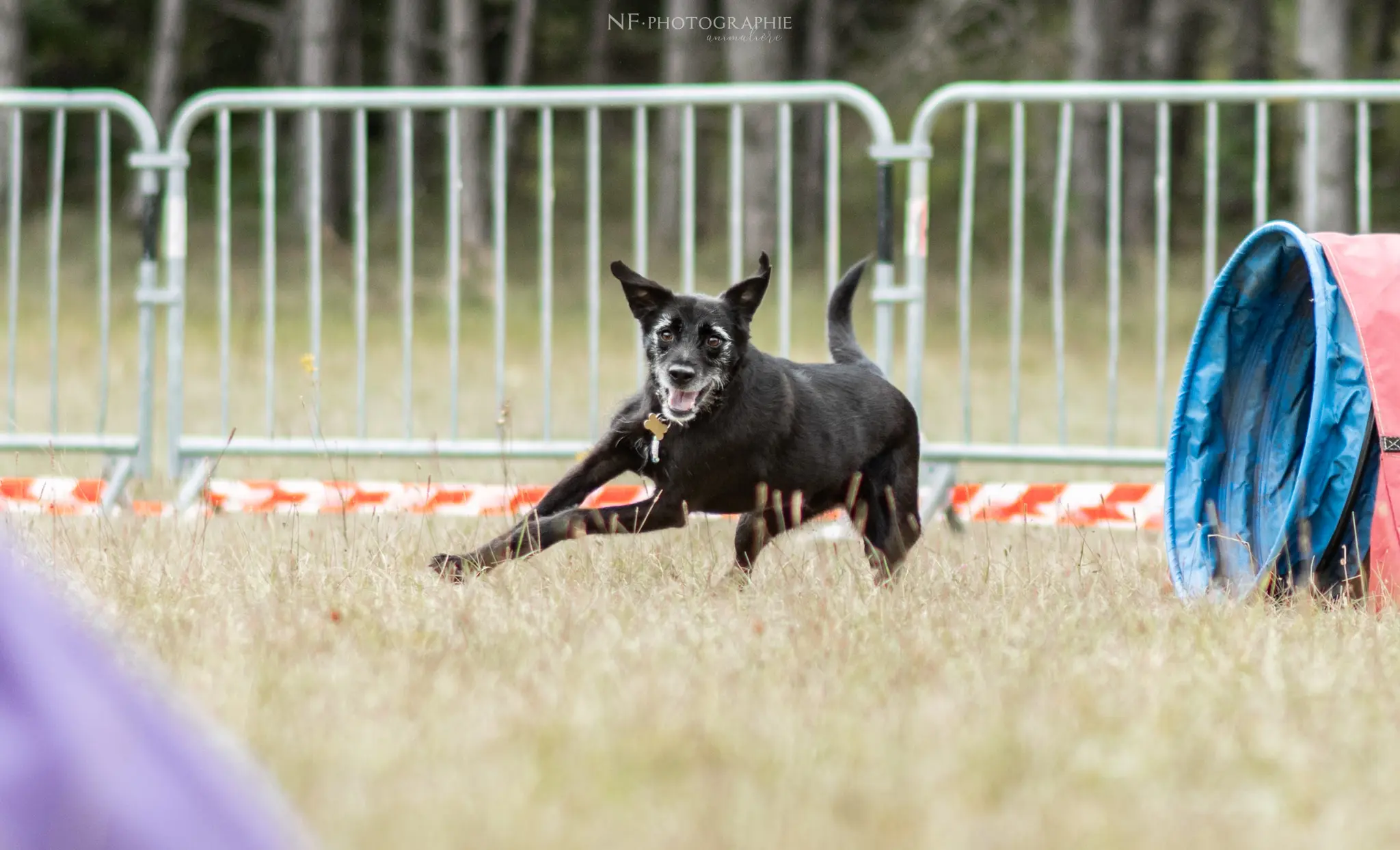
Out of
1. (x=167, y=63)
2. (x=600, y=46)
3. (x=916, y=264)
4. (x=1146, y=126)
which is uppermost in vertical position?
(x=600, y=46)

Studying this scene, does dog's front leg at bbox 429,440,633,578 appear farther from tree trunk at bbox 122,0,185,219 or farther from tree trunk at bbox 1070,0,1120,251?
tree trunk at bbox 122,0,185,219

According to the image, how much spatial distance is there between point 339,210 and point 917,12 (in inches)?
408

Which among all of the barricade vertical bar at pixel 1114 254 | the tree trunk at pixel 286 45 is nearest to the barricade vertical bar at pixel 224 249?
the barricade vertical bar at pixel 1114 254

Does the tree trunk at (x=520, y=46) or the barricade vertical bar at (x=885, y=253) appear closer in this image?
the barricade vertical bar at (x=885, y=253)

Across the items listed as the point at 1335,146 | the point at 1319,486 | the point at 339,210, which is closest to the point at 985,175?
the point at 339,210

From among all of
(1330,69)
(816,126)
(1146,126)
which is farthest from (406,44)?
(1330,69)

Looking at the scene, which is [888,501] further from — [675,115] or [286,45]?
[286,45]

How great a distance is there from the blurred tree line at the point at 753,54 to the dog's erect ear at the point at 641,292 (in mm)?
10459

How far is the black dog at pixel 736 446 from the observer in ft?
14.8

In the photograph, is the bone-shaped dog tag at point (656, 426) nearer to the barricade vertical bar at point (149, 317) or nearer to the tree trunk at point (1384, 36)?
the barricade vertical bar at point (149, 317)

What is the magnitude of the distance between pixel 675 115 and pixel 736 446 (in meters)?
19.5

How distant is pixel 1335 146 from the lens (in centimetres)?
1517

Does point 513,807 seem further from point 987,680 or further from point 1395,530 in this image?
point 1395,530

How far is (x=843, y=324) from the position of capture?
537 cm
